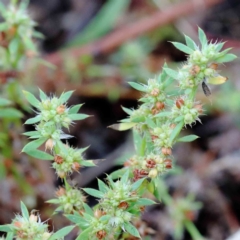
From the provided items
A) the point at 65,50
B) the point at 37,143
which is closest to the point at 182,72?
the point at 37,143

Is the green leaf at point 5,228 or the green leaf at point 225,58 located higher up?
the green leaf at point 225,58

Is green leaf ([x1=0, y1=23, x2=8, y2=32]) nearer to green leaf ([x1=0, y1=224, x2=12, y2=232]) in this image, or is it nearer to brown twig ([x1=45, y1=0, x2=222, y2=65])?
brown twig ([x1=45, y1=0, x2=222, y2=65])

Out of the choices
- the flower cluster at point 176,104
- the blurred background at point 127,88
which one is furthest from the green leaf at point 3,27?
the flower cluster at point 176,104

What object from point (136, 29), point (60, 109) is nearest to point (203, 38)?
point (60, 109)

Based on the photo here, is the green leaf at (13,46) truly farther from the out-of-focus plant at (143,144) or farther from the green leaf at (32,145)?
the green leaf at (32,145)

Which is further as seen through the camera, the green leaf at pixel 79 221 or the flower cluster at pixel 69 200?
the flower cluster at pixel 69 200

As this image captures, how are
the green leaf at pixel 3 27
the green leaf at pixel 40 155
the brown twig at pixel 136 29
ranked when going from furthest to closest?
the brown twig at pixel 136 29 → the green leaf at pixel 3 27 → the green leaf at pixel 40 155

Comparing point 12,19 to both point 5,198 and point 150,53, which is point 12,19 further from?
point 150,53
